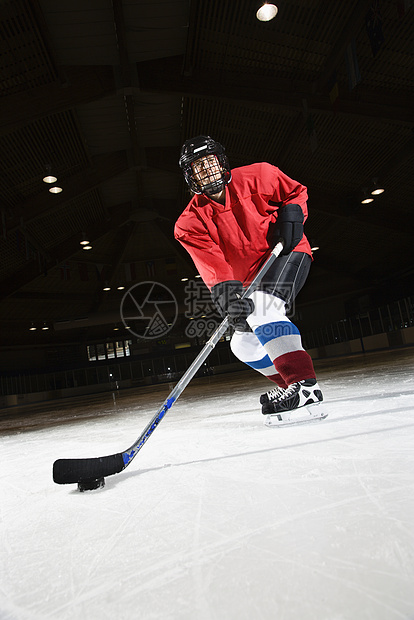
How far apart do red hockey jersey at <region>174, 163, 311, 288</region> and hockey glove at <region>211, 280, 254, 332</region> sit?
0.61 ft

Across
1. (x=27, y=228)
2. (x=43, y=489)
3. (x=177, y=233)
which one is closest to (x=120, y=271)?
(x=27, y=228)

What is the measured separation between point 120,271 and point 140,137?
26.8 feet

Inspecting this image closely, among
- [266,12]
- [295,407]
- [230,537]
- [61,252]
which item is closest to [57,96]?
[266,12]

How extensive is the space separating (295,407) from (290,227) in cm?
79

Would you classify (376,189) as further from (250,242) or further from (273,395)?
(273,395)

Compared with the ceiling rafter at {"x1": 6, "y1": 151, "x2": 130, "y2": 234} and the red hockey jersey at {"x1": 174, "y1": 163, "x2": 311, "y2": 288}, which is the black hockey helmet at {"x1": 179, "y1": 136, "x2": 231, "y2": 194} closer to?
the red hockey jersey at {"x1": 174, "y1": 163, "x2": 311, "y2": 288}

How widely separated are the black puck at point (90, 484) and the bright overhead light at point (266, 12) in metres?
4.37

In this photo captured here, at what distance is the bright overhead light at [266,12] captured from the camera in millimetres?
3764

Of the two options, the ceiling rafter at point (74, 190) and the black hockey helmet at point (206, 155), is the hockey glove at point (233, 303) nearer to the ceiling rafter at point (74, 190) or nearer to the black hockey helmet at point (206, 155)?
the black hockey helmet at point (206, 155)

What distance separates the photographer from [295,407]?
1.52m

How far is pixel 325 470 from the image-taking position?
85 cm

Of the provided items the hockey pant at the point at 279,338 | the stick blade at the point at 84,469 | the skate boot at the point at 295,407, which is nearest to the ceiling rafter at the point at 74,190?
the hockey pant at the point at 279,338

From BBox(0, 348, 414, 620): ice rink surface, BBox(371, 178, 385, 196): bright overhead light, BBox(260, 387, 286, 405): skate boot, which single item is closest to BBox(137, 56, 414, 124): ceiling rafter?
BBox(371, 178, 385, 196): bright overhead light

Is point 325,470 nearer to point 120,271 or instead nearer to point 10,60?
point 10,60
